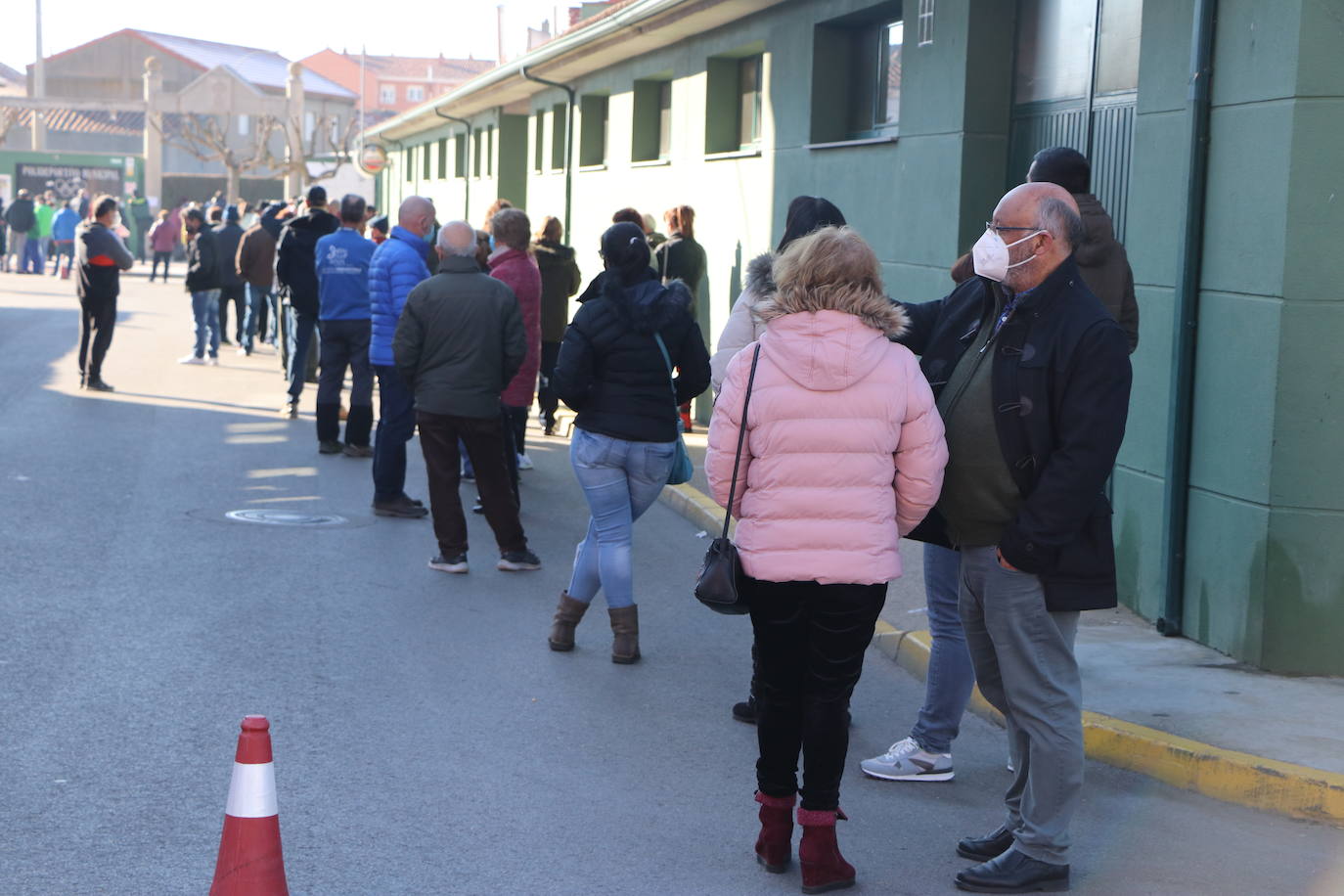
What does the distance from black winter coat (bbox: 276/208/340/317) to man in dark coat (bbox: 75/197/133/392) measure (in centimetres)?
295

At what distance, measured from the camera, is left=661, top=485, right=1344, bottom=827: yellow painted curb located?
17.6ft

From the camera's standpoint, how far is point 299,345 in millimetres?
14547

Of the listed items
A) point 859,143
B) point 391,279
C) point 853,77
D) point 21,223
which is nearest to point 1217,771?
point 391,279

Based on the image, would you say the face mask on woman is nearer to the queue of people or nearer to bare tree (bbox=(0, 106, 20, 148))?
the queue of people

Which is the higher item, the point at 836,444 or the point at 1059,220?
the point at 1059,220

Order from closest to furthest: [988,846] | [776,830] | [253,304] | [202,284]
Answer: [776,830], [988,846], [202,284], [253,304]

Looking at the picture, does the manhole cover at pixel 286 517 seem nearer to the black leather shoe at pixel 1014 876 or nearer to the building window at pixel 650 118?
the black leather shoe at pixel 1014 876

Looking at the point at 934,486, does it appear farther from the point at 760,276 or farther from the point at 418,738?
the point at 418,738

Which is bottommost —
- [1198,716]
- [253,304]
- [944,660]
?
[1198,716]

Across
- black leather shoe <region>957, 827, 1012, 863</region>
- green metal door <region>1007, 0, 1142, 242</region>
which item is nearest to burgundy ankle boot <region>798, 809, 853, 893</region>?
black leather shoe <region>957, 827, 1012, 863</region>

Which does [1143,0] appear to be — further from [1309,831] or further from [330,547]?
[330,547]

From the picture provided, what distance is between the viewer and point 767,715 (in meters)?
4.68

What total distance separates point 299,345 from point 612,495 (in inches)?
324

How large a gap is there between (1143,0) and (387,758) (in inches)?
208
